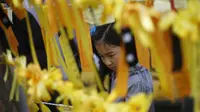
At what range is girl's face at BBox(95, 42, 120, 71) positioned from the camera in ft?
3.39

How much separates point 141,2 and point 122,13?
6 centimetres

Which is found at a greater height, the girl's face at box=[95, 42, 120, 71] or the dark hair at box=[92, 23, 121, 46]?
the dark hair at box=[92, 23, 121, 46]

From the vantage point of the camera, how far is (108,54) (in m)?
1.08

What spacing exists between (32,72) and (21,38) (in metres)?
0.37

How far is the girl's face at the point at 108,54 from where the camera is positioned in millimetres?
1033

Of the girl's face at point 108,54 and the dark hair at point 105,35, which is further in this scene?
the girl's face at point 108,54

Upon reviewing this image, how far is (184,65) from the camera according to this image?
65cm

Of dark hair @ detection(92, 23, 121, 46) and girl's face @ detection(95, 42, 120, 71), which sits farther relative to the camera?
girl's face @ detection(95, 42, 120, 71)

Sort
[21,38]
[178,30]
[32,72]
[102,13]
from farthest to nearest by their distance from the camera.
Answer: [21,38], [32,72], [102,13], [178,30]

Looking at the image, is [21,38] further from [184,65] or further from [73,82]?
[184,65]

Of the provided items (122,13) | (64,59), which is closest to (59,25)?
(64,59)

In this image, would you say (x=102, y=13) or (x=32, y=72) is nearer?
(x=102, y=13)

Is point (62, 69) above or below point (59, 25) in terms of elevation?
below

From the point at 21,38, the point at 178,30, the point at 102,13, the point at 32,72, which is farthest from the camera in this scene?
the point at 21,38
